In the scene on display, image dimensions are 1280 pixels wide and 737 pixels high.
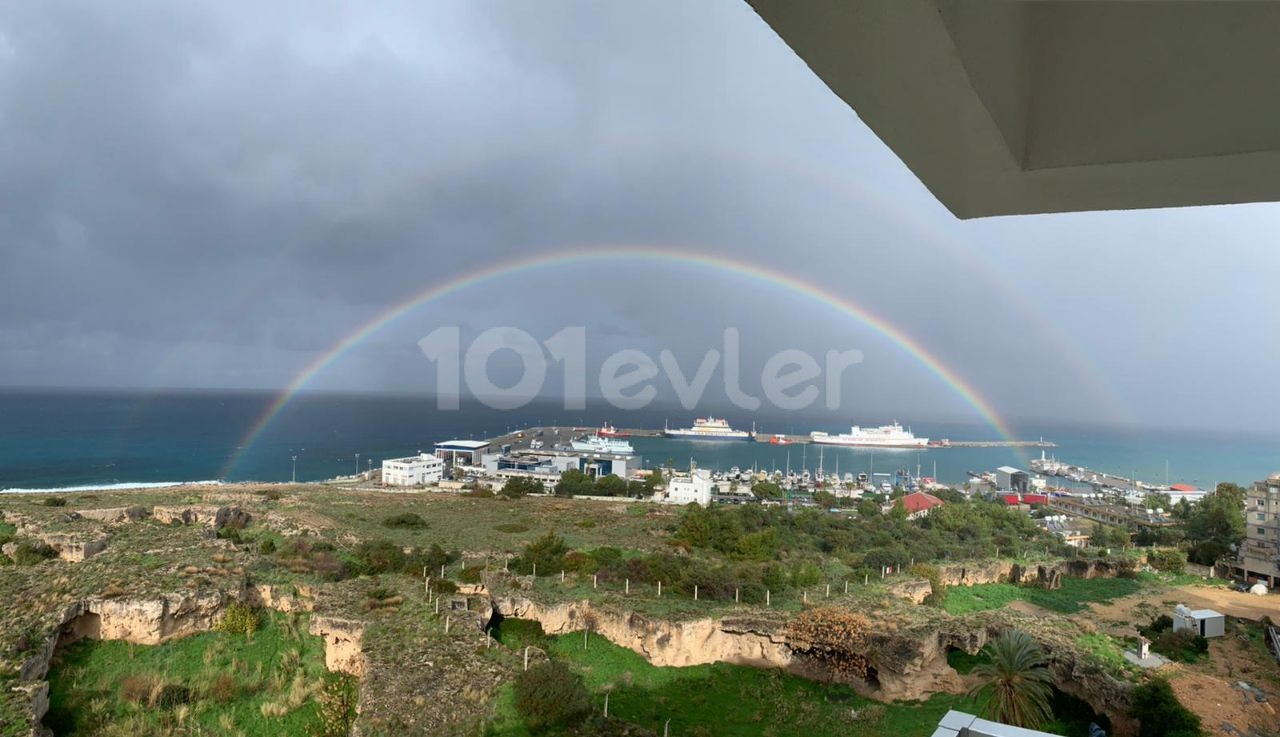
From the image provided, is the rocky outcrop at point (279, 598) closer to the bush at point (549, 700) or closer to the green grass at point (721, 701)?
the green grass at point (721, 701)

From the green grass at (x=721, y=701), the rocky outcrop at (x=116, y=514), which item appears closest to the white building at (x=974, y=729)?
the green grass at (x=721, y=701)

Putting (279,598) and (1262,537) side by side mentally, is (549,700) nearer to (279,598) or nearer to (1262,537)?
(279,598)

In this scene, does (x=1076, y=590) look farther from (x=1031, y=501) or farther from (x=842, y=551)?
(x=1031, y=501)

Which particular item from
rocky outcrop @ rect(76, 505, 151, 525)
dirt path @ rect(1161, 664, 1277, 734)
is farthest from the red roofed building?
rocky outcrop @ rect(76, 505, 151, 525)

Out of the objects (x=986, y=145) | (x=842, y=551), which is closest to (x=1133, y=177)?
(x=986, y=145)

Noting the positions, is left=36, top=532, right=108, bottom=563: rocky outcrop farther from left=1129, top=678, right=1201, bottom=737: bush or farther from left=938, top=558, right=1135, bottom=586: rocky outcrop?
left=938, top=558, right=1135, bottom=586: rocky outcrop
